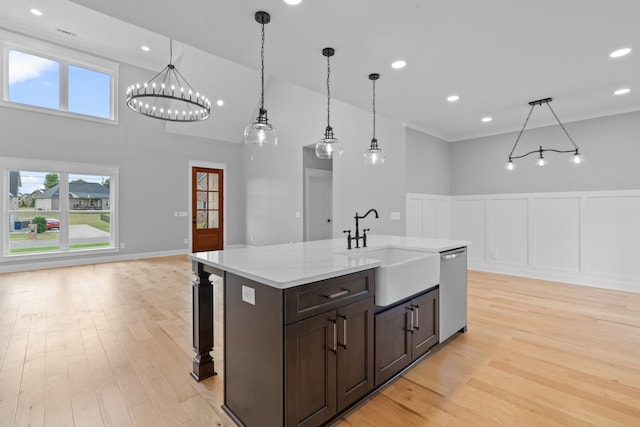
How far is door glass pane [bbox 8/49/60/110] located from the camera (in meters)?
5.88

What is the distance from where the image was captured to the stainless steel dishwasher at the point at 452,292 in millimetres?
2699

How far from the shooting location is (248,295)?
1.62m

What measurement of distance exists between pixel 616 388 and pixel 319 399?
2.17 metres

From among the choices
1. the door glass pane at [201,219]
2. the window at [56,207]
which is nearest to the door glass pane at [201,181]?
the door glass pane at [201,219]

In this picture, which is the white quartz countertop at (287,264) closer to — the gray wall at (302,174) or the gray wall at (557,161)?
the gray wall at (302,174)

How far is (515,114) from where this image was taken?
4773 millimetres

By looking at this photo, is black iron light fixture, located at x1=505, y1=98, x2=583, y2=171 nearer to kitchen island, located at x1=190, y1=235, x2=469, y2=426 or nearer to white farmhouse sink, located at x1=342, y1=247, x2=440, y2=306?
white farmhouse sink, located at x1=342, y1=247, x2=440, y2=306

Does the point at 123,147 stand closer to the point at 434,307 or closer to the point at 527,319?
the point at 434,307

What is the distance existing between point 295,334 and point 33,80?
8062 mm

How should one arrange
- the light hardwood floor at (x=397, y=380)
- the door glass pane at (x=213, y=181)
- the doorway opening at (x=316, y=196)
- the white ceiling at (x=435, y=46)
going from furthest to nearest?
the door glass pane at (x=213, y=181) → the doorway opening at (x=316, y=196) → the white ceiling at (x=435, y=46) → the light hardwood floor at (x=397, y=380)

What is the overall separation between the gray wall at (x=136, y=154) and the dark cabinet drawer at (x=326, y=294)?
714cm

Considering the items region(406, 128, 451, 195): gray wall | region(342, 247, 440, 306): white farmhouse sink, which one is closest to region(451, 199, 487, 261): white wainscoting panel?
region(406, 128, 451, 195): gray wall

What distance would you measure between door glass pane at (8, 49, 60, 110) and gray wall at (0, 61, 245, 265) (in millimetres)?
313

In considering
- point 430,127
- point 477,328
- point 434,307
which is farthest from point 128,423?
point 430,127
